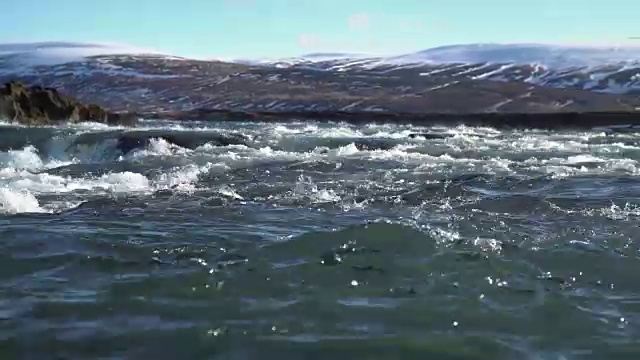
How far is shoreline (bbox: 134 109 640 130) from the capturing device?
46781mm

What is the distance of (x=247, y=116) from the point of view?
56.8m

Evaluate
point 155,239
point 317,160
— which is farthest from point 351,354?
point 317,160

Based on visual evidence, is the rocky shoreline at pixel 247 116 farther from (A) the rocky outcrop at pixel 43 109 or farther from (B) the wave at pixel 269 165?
(B) the wave at pixel 269 165

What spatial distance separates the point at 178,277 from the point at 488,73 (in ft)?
408

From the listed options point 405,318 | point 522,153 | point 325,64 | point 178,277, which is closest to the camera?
point 405,318

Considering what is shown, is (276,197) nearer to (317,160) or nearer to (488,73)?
(317,160)

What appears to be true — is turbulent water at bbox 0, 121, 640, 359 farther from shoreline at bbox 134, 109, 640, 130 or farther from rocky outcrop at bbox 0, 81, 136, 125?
shoreline at bbox 134, 109, 640, 130

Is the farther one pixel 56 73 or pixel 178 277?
pixel 56 73

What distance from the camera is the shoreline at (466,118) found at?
46.8 m

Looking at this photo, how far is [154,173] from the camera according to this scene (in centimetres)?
1717

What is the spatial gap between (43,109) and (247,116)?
20693 mm

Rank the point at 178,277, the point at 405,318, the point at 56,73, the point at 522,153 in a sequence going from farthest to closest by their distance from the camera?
1. the point at 56,73
2. the point at 522,153
3. the point at 178,277
4. the point at 405,318

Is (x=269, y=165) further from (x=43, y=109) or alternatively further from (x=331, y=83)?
(x=331, y=83)

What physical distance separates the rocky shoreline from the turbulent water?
2282 cm
